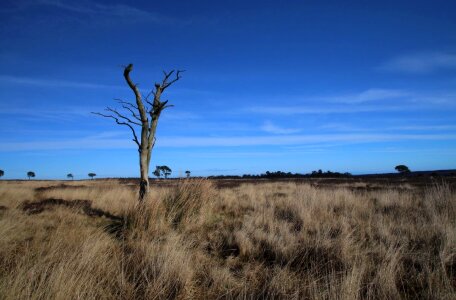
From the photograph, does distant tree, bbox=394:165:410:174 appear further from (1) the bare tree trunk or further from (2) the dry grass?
(1) the bare tree trunk

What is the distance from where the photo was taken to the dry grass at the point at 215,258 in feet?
12.2

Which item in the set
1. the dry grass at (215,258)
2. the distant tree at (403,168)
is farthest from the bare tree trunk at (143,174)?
the distant tree at (403,168)

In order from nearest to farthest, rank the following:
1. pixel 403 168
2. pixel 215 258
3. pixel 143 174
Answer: pixel 215 258 → pixel 143 174 → pixel 403 168

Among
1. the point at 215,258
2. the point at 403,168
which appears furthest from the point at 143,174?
the point at 403,168

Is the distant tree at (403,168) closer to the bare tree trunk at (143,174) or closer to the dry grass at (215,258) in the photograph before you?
the dry grass at (215,258)

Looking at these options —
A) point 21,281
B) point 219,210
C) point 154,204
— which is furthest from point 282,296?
point 219,210

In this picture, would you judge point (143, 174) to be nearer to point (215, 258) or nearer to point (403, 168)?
point (215, 258)

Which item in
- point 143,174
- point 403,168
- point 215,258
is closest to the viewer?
point 215,258

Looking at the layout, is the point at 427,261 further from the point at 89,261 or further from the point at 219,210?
the point at 219,210

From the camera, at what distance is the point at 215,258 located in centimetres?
559

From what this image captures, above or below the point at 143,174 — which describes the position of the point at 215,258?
below

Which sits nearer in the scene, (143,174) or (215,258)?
(215,258)

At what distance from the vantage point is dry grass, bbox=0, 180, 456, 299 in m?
3.71

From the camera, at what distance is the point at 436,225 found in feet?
21.7
